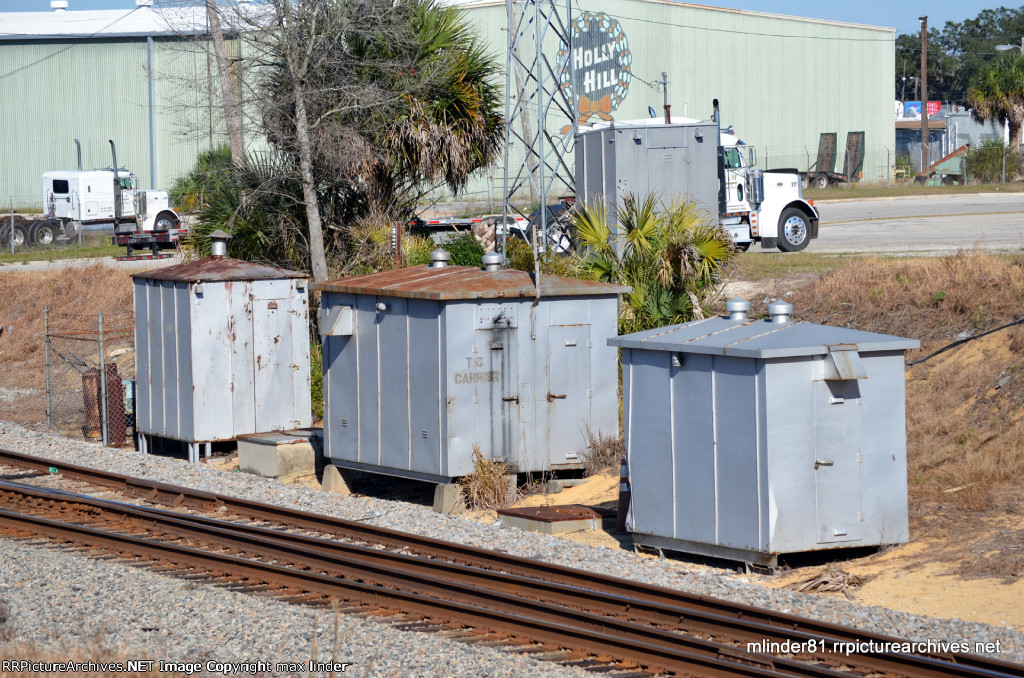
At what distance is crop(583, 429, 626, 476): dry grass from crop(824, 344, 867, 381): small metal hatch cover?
410 centimetres

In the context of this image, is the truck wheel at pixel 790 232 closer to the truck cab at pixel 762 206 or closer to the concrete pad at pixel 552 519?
the truck cab at pixel 762 206

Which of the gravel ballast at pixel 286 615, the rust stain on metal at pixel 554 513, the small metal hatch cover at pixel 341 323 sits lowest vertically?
the gravel ballast at pixel 286 615

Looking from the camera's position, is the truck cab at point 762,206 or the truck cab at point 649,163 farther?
the truck cab at point 762,206

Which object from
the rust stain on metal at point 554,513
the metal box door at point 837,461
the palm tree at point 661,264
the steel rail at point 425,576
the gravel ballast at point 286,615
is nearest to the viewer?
the steel rail at point 425,576

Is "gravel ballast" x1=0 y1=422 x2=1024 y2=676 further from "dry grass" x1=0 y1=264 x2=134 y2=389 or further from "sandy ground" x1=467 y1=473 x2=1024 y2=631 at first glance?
"dry grass" x1=0 y1=264 x2=134 y2=389

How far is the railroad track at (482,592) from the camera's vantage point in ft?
24.0

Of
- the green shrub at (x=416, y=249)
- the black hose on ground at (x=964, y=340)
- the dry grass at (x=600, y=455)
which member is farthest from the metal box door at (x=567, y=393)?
the green shrub at (x=416, y=249)

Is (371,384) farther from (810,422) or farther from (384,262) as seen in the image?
(384,262)

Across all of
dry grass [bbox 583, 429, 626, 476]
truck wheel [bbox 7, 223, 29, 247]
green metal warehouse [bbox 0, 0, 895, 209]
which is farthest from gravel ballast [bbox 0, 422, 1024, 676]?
green metal warehouse [bbox 0, 0, 895, 209]

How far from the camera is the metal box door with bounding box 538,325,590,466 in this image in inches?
533

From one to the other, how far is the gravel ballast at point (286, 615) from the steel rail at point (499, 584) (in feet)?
2.75

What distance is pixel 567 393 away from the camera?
537 inches

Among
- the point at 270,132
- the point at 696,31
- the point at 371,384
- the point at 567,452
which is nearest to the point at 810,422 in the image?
the point at 567,452

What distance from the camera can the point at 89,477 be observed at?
14602 mm
